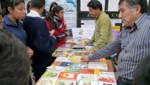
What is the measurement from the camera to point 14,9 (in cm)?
183

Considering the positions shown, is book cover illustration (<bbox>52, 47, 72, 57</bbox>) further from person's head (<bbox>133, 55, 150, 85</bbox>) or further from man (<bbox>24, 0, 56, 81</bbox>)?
person's head (<bbox>133, 55, 150, 85</bbox>)

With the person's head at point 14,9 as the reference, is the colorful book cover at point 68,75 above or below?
below

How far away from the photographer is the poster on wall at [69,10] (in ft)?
13.5

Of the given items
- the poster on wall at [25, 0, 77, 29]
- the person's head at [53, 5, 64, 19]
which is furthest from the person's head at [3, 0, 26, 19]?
the poster on wall at [25, 0, 77, 29]

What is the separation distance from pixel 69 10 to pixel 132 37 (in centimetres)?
275

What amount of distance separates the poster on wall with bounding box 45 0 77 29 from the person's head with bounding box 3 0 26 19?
2.27 metres

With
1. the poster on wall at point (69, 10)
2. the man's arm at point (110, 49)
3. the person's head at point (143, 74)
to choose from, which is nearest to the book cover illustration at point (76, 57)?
the man's arm at point (110, 49)

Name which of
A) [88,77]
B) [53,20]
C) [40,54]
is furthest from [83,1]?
[88,77]

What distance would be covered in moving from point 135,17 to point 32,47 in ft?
3.59

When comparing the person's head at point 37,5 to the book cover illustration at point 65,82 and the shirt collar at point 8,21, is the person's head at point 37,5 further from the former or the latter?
the book cover illustration at point 65,82

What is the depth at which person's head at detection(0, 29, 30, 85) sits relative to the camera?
20.0 inches

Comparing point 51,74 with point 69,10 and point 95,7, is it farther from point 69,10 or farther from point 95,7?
point 69,10

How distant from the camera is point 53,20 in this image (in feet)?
9.57

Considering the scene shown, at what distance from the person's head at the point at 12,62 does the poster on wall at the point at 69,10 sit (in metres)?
3.62
